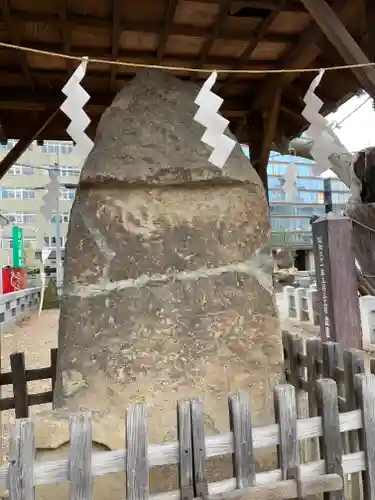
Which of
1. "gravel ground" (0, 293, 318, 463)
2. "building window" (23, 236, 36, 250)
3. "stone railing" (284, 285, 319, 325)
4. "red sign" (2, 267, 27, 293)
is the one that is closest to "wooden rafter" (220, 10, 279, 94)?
"gravel ground" (0, 293, 318, 463)

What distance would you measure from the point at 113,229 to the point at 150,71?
1.01 m

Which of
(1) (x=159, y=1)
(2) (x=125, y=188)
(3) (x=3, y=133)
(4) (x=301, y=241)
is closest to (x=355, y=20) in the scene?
(1) (x=159, y=1)

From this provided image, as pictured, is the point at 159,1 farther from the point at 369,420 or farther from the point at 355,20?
the point at 369,420

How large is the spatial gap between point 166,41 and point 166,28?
0.65ft

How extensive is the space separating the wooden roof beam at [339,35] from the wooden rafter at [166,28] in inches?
27.5

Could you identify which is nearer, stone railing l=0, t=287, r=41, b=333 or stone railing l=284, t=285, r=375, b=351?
stone railing l=284, t=285, r=375, b=351

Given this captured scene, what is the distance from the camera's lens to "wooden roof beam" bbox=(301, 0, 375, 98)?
2262mm

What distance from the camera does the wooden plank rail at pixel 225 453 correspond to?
1453 millimetres

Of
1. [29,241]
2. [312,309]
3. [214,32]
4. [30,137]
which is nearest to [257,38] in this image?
[214,32]

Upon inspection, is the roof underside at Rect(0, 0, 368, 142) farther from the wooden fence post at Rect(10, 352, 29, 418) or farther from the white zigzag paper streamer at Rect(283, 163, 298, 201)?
the wooden fence post at Rect(10, 352, 29, 418)

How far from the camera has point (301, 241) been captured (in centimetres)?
2858

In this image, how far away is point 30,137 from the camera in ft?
13.2

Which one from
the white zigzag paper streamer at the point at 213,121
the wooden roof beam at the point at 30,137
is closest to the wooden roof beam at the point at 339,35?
the white zigzag paper streamer at the point at 213,121

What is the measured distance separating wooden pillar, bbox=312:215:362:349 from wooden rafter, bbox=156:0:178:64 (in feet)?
7.28
